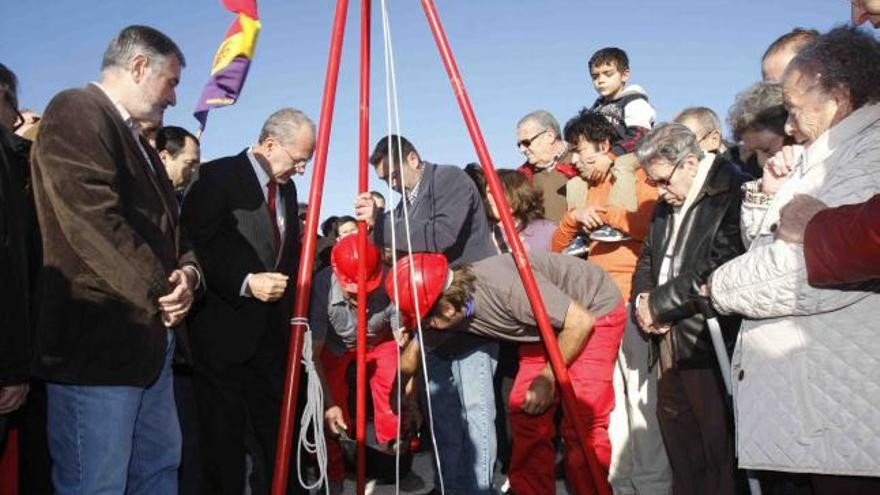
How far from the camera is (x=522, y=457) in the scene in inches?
134

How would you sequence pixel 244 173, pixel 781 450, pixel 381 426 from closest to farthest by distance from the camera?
pixel 781 450, pixel 244 173, pixel 381 426

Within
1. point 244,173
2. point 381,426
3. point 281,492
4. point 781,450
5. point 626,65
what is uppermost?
point 626,65

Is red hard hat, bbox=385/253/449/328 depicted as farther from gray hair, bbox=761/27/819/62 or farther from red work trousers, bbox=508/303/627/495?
gray hair, bbox=761/27/819/62

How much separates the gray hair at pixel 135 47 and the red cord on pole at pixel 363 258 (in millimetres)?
831

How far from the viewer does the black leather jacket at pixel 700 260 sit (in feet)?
9.52

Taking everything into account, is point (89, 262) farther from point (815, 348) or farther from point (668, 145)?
point (668, 145)

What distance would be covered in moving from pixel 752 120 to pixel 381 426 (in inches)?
106

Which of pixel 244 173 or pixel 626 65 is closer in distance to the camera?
pixel 244 173

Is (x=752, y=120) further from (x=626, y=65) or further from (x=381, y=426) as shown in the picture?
(x=381, y=426)

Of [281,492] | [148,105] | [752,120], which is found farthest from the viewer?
[752,120]

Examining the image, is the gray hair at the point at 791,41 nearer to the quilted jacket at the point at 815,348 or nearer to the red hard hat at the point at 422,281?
the quilted jacket at the point at 815,348

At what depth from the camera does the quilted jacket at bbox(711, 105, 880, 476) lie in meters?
1.75

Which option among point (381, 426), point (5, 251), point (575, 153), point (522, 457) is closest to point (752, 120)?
point (575, 153)

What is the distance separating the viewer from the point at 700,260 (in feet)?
9.63
